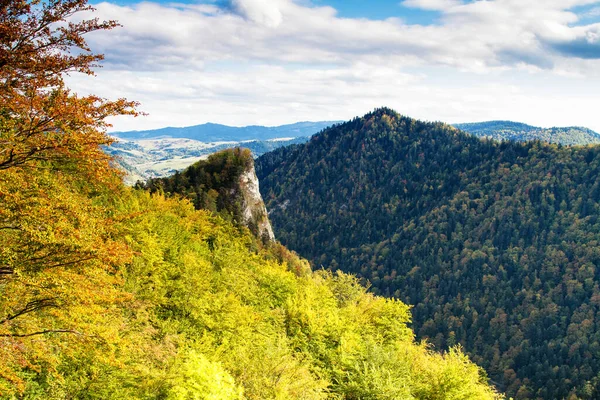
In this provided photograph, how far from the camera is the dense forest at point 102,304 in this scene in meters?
13.5

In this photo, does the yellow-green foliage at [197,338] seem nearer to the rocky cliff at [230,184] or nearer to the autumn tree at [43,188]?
the autumn tree at [43,188]

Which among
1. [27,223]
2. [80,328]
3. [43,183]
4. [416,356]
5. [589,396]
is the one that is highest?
[43,183]

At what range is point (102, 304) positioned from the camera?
2295 cm

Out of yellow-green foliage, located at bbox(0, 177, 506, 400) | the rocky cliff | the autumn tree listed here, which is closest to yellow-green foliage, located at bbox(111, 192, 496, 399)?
yellow-green foliage, located at bbox(0, 177, 506, 400)

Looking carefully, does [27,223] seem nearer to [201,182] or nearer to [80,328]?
[80,328]

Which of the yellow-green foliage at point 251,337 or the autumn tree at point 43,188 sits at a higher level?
the autumn tree at point 43,188

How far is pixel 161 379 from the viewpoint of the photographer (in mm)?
20594

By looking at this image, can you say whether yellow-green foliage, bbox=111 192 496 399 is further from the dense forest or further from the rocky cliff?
the rocky cliff

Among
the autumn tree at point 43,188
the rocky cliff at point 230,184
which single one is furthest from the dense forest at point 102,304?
the rocky cliff at point 230,184

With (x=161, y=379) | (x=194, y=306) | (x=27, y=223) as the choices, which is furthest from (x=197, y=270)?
(x=27, y=223)

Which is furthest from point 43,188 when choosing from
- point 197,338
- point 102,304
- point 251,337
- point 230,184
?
point 230,184

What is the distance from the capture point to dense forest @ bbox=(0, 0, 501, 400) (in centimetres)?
1348

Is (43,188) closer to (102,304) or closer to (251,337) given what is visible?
(102,304)

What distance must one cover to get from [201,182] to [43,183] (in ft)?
241
